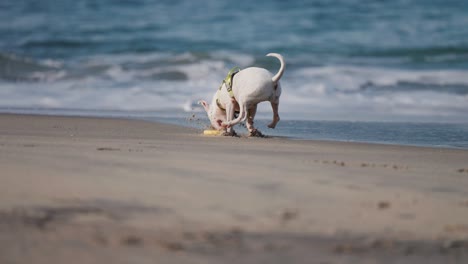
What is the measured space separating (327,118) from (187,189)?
663 centimetres

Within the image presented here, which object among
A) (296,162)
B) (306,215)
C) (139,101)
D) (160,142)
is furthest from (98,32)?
(306,215)

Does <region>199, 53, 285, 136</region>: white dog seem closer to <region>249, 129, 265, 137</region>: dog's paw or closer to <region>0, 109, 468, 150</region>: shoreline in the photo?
<region>249, 129, 265, 137</region>: dog's paw

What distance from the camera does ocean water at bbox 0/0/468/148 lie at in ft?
37.0

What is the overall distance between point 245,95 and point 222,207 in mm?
3741

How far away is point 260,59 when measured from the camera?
21.2 metres

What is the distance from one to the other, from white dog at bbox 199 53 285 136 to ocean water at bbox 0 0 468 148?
81cm

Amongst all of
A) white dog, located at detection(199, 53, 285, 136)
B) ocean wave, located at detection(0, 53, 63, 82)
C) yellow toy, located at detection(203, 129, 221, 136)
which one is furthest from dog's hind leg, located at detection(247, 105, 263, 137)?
ocean wave, located at detection(0, 53, 63, 82)

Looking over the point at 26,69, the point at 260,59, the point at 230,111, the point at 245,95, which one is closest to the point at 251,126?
the point at 230,111

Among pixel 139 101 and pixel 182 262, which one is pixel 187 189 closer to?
pixel 182 262

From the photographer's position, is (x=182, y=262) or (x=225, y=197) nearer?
(x=182, y=262)

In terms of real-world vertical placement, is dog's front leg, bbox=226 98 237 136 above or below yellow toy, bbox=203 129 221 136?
above

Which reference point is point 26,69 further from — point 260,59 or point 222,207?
point 222,207

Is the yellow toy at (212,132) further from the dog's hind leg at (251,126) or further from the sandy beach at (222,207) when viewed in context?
the sandy beach at (222,207)

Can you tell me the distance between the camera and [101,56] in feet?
73.8
